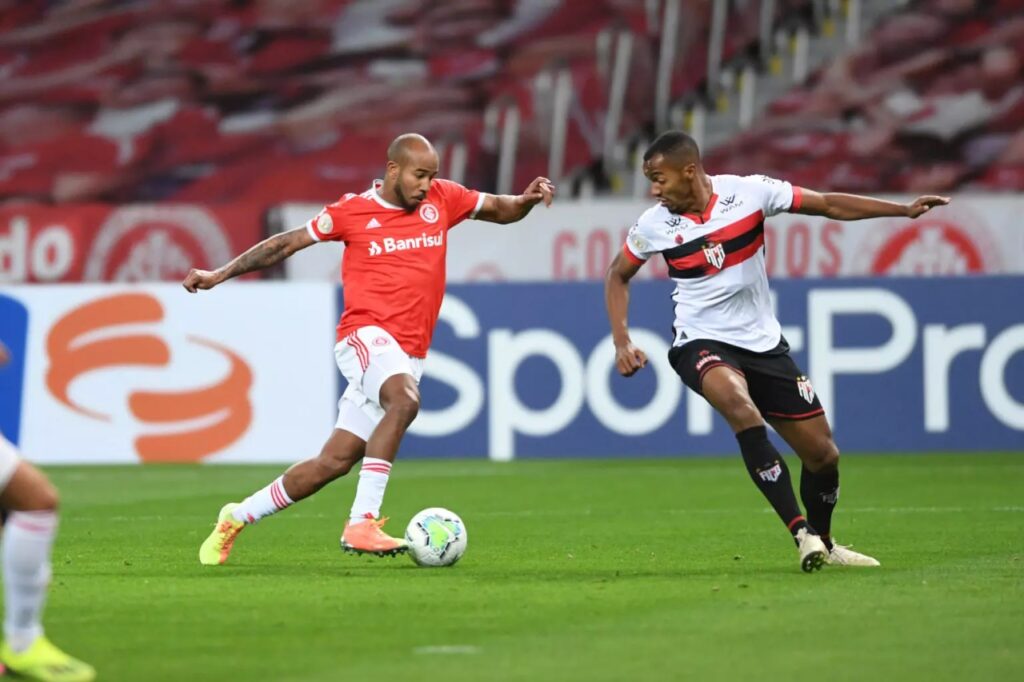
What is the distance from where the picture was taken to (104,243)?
1886 cm

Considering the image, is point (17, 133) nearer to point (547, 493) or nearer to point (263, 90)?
point (263, 90)

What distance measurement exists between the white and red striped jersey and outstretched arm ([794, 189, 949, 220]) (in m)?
0.07

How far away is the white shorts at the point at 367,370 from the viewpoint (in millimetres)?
8891

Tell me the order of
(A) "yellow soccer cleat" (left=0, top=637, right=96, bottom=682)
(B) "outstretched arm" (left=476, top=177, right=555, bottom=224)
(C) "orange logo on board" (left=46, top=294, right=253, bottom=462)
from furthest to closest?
(C) "orange logo on board" (left=46, top=294, right=253, bottom=462) → (B) "outstretched arm" (left=476, top=177, right=555, bottom=224) → (A) "yellow soccer cleat" (left=0, top=637, right=96, bottom=682)

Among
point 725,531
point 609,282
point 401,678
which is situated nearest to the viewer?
point 401,678

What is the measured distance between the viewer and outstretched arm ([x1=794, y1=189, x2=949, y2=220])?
8578 mm

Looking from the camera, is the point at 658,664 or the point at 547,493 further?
the point at 547,493

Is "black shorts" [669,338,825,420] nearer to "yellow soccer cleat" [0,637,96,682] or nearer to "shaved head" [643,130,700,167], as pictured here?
"shaved head" [643,130,700,167]

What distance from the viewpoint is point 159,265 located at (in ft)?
62.0

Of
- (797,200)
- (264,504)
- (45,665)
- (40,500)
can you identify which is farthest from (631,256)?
(45,665)

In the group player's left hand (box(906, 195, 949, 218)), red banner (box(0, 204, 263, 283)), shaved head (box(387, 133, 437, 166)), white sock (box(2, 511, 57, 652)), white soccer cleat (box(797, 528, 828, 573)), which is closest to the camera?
white sock (box(2, 511, 57, 652))

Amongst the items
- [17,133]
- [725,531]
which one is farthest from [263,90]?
[725,531]

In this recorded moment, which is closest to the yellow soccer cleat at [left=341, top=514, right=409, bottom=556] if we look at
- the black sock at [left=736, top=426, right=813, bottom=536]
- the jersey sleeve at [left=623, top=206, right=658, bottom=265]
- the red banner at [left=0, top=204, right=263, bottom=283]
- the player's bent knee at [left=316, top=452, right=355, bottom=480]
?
the player's bent knee at [left=316, top=452, right=355, bottom=480]

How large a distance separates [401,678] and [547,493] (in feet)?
25.7
